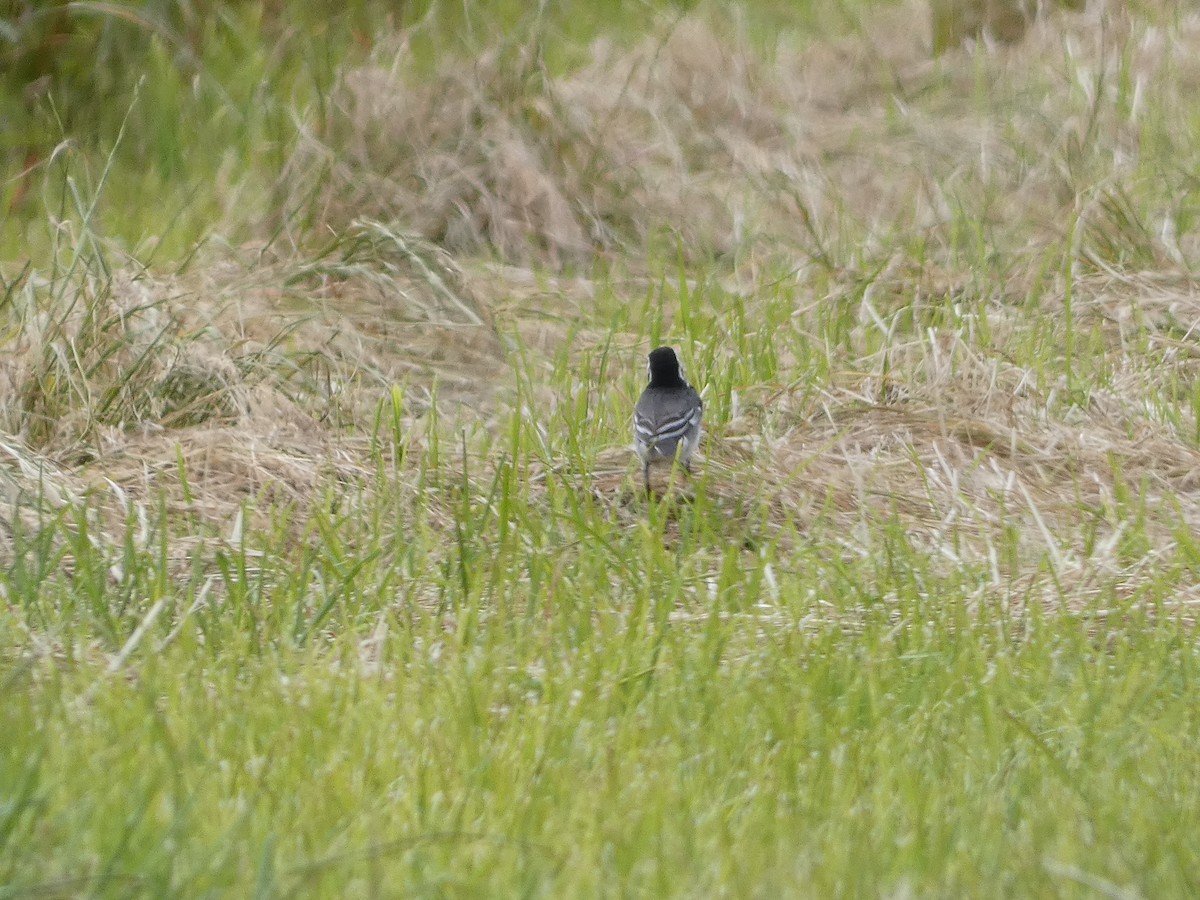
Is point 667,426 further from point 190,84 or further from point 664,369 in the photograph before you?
point 190,84

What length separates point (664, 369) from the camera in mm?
5109

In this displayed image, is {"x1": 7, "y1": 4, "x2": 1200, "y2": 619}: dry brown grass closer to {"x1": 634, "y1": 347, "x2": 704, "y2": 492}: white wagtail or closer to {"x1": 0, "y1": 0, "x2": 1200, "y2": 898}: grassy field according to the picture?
{"x1": 0, "y1": 0, "x2": 1200, "y2": 898}: grassy field

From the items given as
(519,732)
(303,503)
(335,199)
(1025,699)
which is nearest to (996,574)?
(1025,699)

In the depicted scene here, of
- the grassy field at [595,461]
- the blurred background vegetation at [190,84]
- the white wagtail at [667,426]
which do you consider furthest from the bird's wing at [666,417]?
the blurred background vegetation at [190,84]

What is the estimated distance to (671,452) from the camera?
15.1 ft

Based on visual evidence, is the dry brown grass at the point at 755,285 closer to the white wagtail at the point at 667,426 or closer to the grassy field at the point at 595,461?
the grassy field at the point at 595,461

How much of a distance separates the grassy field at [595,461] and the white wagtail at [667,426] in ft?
0.36

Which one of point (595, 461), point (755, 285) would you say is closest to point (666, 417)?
point (595, 461)

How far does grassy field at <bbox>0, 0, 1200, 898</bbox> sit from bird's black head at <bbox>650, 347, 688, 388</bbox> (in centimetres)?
20

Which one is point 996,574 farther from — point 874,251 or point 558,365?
point 874,251

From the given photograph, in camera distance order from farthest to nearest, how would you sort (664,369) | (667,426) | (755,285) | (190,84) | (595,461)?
(190,84) → (755,285) → (664,369) → (595,461) → (667,426)

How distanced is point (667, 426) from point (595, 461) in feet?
1.18

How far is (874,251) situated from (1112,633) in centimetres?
345

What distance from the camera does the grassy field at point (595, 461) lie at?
8.90 feet
